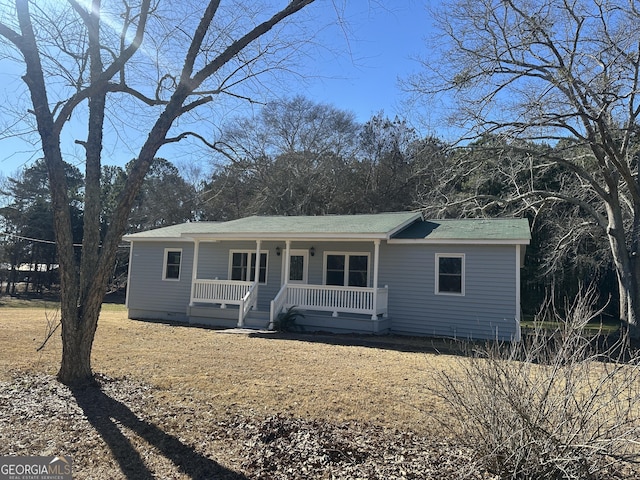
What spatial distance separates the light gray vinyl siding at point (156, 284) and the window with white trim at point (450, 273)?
880 centimetres

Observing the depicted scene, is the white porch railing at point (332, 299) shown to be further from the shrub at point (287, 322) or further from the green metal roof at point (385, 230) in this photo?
the green metal roof at point (385, 230)

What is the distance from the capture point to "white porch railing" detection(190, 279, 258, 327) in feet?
44.8

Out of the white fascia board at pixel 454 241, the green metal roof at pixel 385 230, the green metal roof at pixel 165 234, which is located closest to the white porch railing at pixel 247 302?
the green metal roof at pixel 385 230

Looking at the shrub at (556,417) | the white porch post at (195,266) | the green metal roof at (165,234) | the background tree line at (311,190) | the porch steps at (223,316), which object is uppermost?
the background tree line at (311,190)

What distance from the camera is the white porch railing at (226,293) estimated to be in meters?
13.6

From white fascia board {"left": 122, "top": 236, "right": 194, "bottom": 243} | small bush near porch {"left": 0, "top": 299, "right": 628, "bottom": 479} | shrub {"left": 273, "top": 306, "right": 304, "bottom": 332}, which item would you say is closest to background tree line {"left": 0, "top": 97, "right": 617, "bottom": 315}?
white fascia board {"left": 122, "top": 236, "right": 194, "bottom": 243}

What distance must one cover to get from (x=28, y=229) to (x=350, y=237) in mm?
29662

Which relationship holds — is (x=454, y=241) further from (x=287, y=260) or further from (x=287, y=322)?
(x=287, y=322)

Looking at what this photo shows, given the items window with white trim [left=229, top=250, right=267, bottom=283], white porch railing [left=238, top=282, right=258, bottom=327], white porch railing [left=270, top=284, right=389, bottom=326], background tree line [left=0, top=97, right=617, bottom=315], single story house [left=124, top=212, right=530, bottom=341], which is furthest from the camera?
background tree line [left=0, top=97, right=617, bottom=315]

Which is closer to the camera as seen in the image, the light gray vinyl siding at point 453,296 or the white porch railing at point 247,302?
the light gray vinyl siding at point 453,296

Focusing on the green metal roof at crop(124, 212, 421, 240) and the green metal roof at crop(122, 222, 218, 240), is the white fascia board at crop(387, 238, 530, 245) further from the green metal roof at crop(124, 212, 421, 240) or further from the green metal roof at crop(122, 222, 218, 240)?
the green metal roof at crop(122, 222, 218, 240)

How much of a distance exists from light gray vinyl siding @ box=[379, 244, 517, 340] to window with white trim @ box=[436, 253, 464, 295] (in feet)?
0.40

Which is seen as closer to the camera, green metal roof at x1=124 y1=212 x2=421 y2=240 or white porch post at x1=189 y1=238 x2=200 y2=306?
green metal roof at x1=124 y1=212 x2=421 y2=240

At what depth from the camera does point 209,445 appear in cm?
394
